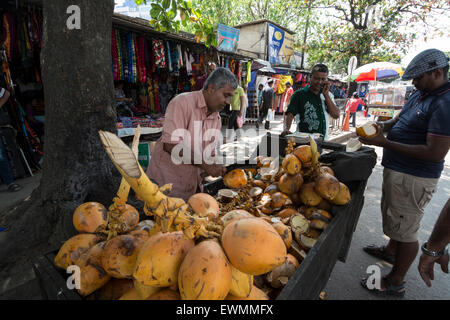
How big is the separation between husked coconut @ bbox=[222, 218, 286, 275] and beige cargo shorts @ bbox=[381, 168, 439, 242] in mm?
1863

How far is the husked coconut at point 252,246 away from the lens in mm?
711

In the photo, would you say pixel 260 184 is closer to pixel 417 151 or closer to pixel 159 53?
pixel 417 151

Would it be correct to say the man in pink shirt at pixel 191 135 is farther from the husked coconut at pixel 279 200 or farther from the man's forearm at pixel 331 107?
the man's forearm at pixel 331 107

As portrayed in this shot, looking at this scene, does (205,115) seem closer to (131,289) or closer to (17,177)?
(131,289)

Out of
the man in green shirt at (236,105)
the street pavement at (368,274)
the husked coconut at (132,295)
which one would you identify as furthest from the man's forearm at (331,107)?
the man in green shirt at (236,105)

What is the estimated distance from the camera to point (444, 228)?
1414 mm

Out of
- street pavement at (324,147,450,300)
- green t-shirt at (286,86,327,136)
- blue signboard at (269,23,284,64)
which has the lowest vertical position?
street pavement at (324,147,450,300)

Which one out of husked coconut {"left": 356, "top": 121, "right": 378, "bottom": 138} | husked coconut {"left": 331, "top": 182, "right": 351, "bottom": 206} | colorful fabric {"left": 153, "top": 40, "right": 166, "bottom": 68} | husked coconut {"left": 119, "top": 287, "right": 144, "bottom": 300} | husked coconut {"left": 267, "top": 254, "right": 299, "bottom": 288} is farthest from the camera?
colorful fabric {"left": 153, "top": 40, "right": 166, "bottom": 68}

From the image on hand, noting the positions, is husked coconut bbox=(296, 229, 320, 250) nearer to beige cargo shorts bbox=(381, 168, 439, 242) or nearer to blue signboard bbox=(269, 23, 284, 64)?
beige cargo shorts bbox=(381, 168, 439, 242)

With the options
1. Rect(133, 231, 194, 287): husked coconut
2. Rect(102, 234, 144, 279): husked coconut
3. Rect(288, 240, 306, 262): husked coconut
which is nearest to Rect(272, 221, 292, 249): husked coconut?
Rect(288, 240, 306, 262): husked coconut

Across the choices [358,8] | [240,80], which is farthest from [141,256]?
[358,8]

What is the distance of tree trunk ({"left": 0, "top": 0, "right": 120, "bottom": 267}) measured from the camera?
221 centimetres

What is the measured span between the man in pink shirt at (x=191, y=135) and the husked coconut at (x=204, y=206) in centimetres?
72

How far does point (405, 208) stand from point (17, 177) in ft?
19.0
